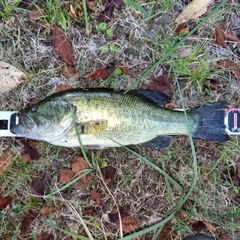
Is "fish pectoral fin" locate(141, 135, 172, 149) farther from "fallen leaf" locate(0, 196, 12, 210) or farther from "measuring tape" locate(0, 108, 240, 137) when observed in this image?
"fallen leaf" locate(0, 196, 12, 210)

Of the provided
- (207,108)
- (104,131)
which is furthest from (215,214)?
(104,131)

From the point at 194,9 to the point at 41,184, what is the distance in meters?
2.18

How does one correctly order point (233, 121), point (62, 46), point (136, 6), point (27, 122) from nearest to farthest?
point (27, 122)
point (136, 6)
point (233, 121)
point (62, 46)

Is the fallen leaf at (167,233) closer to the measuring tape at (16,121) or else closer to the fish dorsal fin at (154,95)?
the measuring tape at (16,121)

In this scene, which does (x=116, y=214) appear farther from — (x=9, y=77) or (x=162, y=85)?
(x=9, y=77)

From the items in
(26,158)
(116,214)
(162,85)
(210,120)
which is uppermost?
(162,85)

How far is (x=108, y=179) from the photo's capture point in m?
3.24

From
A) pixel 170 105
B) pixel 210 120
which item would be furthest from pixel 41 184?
pixel 210 120

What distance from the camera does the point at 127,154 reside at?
327 centimetres

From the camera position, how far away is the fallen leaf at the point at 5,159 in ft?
10.6

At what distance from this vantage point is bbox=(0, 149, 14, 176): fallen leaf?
3.24 metres

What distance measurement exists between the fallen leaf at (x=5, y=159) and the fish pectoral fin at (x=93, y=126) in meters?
0.84

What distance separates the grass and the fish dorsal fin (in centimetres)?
21

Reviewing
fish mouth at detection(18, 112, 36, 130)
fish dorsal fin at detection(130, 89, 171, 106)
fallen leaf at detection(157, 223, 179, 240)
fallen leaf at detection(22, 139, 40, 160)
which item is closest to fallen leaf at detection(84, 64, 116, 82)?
fish dorsal fin at detection(130, 89, 171, 106)
